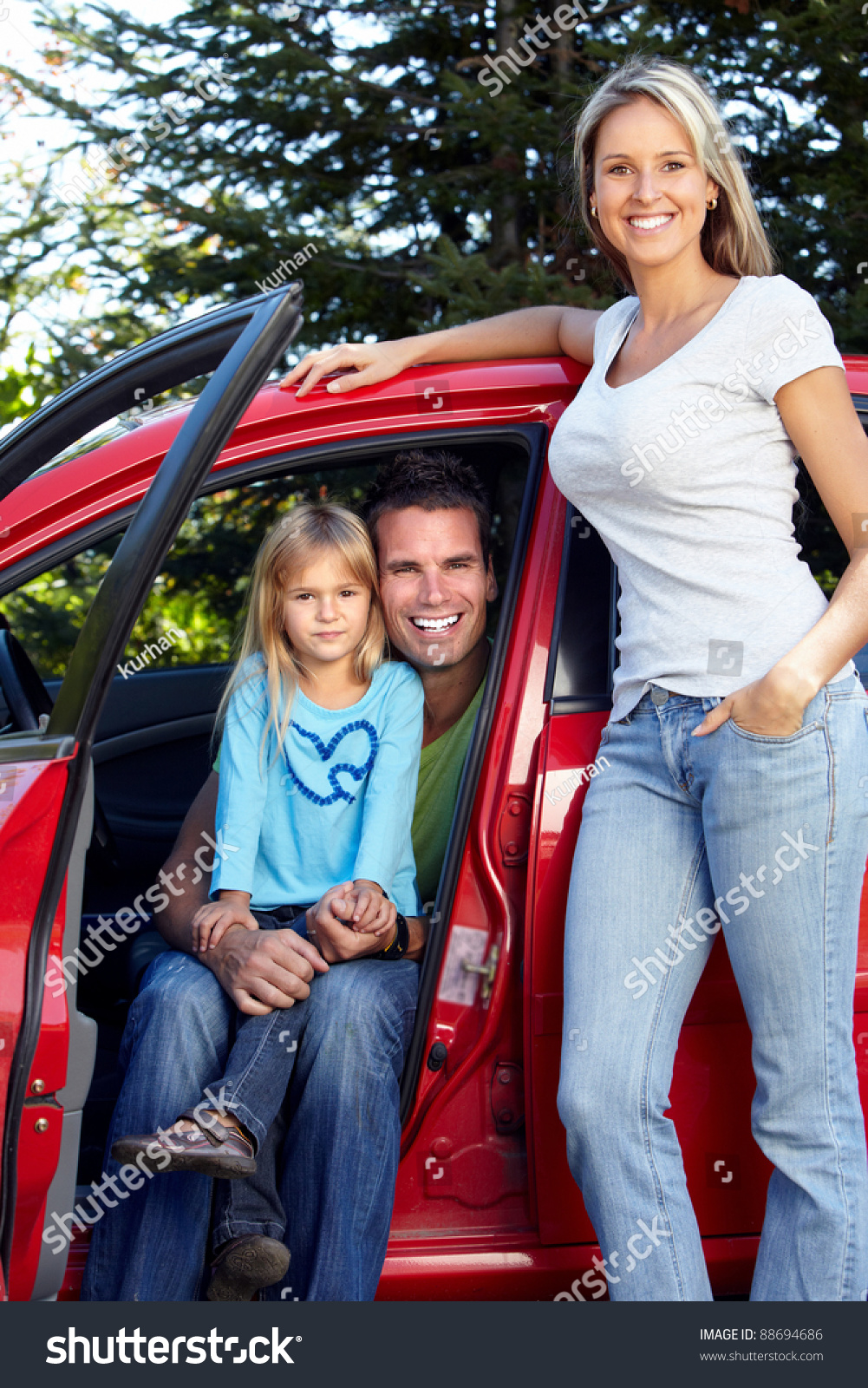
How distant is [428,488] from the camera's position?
2238 mm

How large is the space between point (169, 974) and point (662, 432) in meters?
1.21

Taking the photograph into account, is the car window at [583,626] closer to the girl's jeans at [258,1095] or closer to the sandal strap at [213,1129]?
the girl's jeans at [258,1095]

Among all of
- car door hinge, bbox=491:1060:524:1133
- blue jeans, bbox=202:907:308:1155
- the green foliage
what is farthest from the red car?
the green foliage

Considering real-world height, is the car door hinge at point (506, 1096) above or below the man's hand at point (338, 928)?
below

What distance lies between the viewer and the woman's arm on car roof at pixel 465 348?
1.97 meters

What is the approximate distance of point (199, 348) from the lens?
1847 mm

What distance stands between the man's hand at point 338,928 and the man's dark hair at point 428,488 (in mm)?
741

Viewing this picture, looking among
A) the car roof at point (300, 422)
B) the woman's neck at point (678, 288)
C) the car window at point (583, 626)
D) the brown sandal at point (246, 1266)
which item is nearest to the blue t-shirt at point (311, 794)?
the car window at point (583, 626)

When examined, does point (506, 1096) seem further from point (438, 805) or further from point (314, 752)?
point (314, 752)

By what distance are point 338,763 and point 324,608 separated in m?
0.29

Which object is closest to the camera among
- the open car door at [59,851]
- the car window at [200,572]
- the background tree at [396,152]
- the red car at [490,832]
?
the open car door at [59,851]

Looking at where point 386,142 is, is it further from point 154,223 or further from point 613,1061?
point 613,1061

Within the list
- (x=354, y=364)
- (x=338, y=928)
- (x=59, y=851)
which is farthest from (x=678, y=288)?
(x=59, y=851)

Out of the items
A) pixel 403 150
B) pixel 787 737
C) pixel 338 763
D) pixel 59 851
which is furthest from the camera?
pixel 403 150
